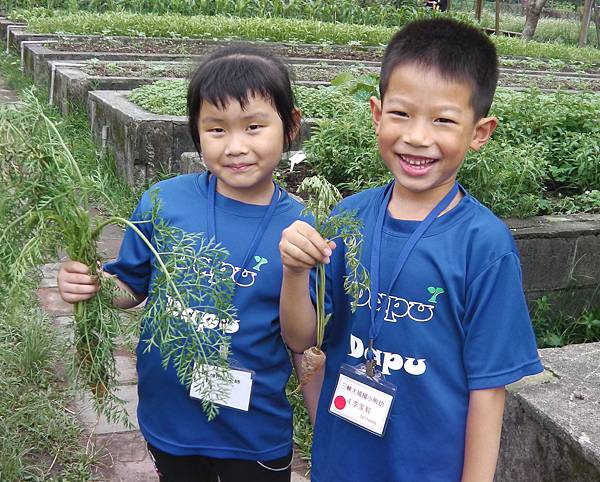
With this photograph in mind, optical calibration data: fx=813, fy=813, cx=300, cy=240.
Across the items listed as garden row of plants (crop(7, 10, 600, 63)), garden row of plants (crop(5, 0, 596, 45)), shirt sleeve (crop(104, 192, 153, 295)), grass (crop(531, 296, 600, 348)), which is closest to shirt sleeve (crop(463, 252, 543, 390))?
shirt sleeve (crop(104, 192, 153, 295))

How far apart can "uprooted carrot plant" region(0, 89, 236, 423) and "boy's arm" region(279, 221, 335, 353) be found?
0.15m

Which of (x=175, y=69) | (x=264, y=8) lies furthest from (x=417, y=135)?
(x=264, y=8)

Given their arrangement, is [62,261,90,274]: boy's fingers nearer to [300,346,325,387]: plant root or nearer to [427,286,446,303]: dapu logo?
[300,346,325,387]: plant root

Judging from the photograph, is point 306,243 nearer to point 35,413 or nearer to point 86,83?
point 35,413

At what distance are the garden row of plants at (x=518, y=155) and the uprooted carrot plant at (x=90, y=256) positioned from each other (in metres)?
1.86

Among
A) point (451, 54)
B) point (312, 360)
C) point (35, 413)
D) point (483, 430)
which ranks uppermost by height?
point (451, 54)

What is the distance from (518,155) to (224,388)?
2.33m

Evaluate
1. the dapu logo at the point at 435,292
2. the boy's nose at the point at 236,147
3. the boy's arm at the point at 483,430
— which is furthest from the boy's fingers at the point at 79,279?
the boy's arm at the point at 483,430

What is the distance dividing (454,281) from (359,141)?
2525mm

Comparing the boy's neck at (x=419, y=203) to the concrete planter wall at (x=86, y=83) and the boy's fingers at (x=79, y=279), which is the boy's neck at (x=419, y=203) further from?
the concrete planter wall at (x=86, y=83)

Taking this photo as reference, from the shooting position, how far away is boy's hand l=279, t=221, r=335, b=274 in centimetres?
163

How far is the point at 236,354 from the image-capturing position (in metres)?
1.97

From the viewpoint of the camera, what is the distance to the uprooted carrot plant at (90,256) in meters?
1.79

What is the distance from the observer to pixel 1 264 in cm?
180
